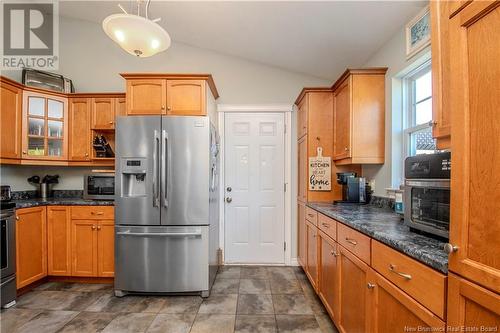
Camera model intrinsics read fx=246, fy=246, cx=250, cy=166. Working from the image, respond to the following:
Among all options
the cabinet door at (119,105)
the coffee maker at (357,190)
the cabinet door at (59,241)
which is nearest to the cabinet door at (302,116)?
the coffee maker at (357,190)

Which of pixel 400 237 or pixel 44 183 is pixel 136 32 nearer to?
pixel 400 237

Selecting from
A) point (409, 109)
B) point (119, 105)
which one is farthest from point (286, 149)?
point (119, 105)

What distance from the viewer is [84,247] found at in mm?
2771

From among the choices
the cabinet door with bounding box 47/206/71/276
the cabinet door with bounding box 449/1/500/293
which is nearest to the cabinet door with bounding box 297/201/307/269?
the cabinet door with bounding box 449/1/500/293

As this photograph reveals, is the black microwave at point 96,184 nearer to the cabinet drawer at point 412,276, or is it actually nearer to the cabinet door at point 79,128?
the cabinet door at point 79,128

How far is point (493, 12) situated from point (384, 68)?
1.74 metres

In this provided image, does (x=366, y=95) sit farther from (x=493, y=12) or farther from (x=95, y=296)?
(x=95, y=296)

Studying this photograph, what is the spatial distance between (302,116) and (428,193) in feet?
6.71

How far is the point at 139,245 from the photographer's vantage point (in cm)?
250

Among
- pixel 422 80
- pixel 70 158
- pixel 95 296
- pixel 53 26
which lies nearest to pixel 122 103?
pixel 70 158

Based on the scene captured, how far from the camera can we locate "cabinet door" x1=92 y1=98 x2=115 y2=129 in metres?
3.11

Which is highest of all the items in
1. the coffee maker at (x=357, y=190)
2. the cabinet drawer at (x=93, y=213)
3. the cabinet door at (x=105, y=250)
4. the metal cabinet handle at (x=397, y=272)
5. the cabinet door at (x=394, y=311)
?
the coffee maker at (x=357, y=190)

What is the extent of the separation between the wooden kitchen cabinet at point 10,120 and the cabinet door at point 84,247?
100 cm

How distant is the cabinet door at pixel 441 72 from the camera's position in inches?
43.3
